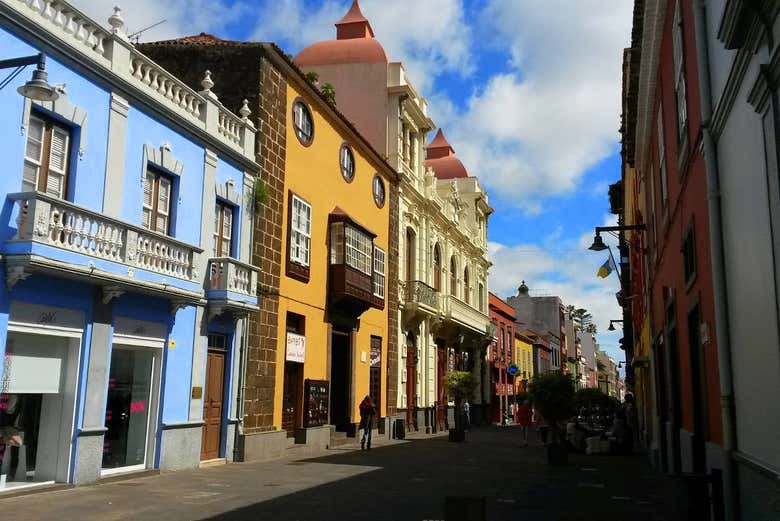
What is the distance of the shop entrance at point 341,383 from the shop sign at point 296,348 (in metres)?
3.25

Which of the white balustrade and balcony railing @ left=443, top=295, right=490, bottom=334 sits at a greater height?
the white balustrade

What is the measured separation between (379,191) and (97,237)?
15848mm

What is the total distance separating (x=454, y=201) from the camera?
3753 centimetres

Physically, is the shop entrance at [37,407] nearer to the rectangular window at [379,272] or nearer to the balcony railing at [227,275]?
the balcony railing at [227,275]

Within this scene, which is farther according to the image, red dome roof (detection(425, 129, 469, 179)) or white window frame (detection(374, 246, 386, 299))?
red dome roof (detection(425, 129, 469, 179))

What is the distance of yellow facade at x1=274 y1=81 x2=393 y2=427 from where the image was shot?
63.7 ft

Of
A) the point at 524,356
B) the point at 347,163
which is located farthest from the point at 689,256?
the point at 524,356

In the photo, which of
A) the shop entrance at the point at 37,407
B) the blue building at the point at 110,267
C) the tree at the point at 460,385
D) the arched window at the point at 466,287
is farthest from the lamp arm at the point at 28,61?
the arched window at the point at 466,287

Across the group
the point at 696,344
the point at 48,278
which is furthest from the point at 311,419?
the point at 696,344

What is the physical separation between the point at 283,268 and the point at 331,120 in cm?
577

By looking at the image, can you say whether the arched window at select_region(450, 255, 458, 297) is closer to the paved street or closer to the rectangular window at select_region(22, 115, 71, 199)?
the paved street

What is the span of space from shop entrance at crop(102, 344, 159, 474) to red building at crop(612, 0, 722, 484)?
9.99 m

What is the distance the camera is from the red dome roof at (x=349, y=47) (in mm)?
29138

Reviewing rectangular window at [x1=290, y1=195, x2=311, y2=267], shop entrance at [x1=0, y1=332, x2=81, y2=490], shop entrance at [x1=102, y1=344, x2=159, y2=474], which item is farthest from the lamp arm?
rectangular window at [x1=290, y1=195, x2=311, y2=267]
